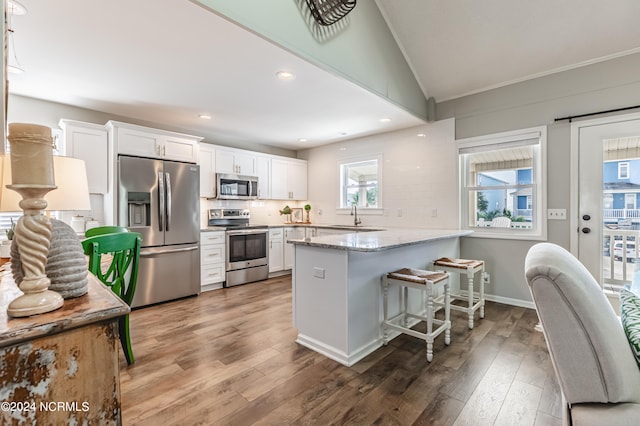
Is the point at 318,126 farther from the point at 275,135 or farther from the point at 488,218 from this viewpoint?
the point at 488,218

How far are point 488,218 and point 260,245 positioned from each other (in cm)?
331

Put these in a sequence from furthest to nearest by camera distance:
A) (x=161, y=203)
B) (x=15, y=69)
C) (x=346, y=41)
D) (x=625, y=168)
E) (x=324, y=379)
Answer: (x=161, y=203) → (x=625, y=168) → (x=346, y=41) → (x=15, y=69) → (x=324, y=379)

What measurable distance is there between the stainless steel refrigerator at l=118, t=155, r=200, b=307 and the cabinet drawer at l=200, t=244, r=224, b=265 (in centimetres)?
14

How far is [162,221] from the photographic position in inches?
146

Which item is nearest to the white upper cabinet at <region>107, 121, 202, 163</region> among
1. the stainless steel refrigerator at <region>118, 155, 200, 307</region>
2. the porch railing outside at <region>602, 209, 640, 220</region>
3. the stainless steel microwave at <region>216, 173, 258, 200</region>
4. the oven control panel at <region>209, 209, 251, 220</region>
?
the stainless steel refrigerator at <region>118, 155, 200, 307</region>

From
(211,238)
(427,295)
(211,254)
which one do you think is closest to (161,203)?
(211,238)

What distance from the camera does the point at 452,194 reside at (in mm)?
4027

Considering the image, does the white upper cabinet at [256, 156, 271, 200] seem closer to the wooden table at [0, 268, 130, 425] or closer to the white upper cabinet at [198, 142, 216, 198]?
the white upper cabinet at [198, 142, 216, 198]

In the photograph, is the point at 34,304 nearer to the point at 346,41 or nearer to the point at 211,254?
the point at 346,41

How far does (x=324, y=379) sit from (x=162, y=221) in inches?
110

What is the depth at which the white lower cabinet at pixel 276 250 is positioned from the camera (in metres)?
5.01

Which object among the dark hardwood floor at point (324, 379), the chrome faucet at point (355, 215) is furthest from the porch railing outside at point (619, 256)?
the chrome faucet at point (355, 215)

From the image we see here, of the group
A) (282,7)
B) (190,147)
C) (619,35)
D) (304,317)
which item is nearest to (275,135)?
(190,147)

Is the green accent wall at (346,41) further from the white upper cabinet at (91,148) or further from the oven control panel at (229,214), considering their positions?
the oven control panel at (229,214)
